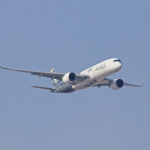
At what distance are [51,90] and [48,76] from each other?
17.8 feet

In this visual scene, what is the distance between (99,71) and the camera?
56594mm

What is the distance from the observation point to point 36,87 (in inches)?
2420

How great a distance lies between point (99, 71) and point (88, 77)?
2780mm

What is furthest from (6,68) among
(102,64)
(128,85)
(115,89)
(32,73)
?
(128,85)

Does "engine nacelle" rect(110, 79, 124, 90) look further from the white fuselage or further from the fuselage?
the white fuselage

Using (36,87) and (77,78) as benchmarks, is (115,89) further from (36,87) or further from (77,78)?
(36,87)

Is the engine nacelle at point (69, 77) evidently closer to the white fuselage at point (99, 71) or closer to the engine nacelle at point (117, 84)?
the white fuselage at point (99, 71)

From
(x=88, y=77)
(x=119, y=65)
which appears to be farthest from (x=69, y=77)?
(x=119, y=65)

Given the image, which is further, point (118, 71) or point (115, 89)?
point (115, 89)

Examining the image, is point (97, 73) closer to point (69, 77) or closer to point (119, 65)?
point (119, 65)

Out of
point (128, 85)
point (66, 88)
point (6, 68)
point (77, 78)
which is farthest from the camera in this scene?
point (128, 85)

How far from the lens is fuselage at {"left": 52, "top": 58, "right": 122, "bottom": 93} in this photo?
55.0 meters

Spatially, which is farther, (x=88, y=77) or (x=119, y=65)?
(x=88, y=77)

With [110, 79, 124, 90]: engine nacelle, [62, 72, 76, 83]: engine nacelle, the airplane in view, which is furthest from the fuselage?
[110, 79, 124, 90]: engine nacelle
